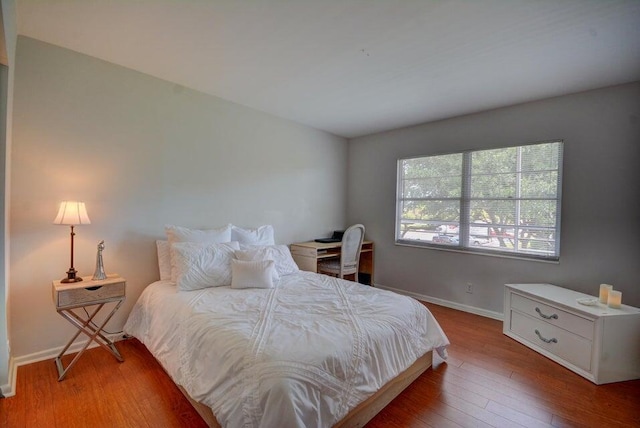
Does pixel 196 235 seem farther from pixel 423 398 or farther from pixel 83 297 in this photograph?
pixel 423 398

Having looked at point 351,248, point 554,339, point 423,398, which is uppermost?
point 351,248

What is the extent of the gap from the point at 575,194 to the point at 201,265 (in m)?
3.64

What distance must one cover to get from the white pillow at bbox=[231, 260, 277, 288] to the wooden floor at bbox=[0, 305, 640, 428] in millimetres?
834

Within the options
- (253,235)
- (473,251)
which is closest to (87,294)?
(253,235)

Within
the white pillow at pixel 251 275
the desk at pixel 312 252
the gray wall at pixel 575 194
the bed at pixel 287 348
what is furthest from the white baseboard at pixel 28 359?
the gray wall at pixel 575 194

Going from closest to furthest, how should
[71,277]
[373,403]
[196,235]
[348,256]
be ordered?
[373,403]
[71,277]
[196,235]
[348,256]

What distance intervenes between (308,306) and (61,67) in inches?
106

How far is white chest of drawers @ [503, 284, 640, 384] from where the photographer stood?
6.77 feet

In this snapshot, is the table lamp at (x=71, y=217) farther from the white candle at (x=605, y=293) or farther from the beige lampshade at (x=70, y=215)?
the white candle at (x=605, y=293)

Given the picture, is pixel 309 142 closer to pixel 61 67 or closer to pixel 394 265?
pixel 394 265

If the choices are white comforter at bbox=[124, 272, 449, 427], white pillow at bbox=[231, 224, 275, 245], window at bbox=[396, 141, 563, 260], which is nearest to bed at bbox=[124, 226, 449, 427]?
white comforter at bbox=[124, 272, 449, 427]

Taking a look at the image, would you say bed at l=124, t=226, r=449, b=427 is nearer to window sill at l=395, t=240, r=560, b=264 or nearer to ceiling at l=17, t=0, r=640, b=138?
window sill at l=395, t=240, r=560, b=264

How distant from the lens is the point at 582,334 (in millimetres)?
2170

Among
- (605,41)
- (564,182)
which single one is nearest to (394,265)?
(564,182)
